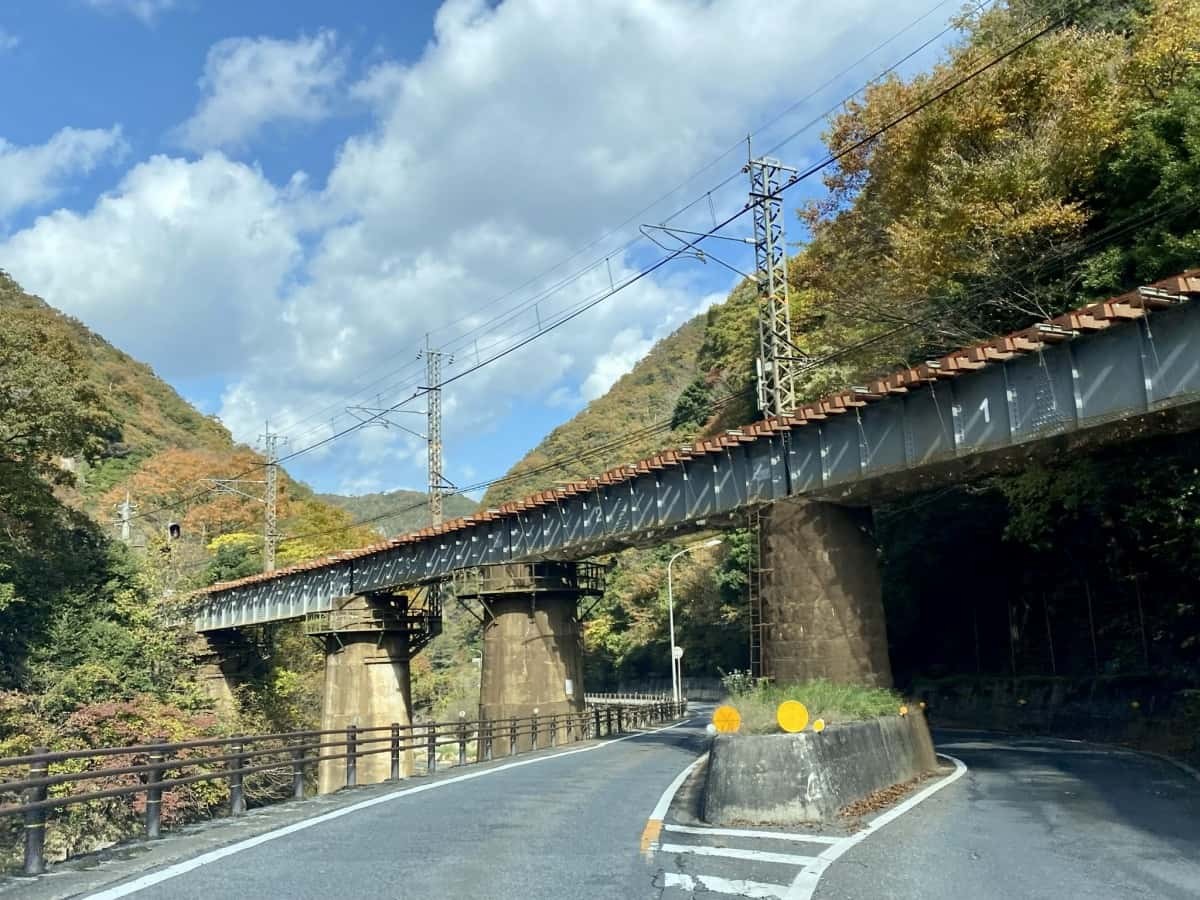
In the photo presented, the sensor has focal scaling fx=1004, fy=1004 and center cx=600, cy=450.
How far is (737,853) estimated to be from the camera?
915cm

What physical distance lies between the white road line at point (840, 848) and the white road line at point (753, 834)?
0.25m

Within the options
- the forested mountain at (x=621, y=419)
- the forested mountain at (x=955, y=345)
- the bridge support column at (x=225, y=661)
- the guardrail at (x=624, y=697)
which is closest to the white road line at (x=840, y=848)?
the forested mountain at (x=955, y=345)

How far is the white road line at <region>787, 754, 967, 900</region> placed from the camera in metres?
7.61

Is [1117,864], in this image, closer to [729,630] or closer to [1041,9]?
[1041,9]

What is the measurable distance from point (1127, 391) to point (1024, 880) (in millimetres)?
9826

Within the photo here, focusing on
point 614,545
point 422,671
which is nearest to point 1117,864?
point 614,545

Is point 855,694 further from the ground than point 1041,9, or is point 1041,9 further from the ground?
point 1041,9

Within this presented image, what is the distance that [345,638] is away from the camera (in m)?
42.4

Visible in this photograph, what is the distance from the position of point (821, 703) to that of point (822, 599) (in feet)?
20.1

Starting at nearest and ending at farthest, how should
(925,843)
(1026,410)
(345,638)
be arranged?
(925,843), (1026,410), (345,638)

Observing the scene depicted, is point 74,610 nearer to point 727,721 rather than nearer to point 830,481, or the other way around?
point 830,481

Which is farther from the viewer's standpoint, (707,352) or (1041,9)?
(707,352)

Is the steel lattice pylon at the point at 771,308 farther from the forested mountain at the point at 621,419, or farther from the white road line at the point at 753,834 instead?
the forested mountain at the point at 621,419

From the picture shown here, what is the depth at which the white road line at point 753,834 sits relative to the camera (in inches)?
387
